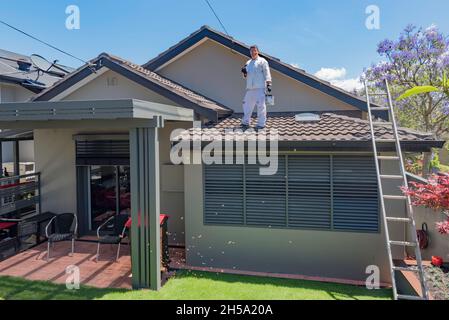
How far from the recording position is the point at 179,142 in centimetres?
897

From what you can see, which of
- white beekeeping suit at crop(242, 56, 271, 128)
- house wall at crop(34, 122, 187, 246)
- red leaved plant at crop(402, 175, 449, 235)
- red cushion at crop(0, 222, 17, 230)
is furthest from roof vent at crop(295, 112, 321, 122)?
red cushion at crop(0, 222, 17, 230)

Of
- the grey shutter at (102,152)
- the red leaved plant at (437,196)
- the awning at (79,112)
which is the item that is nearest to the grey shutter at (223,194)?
the awning at (79,112)

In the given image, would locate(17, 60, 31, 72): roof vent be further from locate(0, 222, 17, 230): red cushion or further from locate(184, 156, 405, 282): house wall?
locate(184, 156, 405, 282): house wall

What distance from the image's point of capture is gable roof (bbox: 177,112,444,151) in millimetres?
7973

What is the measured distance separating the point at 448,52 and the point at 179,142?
59.8 ft

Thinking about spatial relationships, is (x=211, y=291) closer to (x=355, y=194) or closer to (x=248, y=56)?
(x=355, y=194)

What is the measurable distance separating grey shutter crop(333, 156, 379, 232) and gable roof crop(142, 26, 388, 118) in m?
2.78

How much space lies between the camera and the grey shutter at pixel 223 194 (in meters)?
9.09

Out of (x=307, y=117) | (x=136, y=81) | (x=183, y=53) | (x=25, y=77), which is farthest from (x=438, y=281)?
(x=25, y=77)

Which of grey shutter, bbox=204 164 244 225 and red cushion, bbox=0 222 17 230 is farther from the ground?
grey shutter, bbox=204 164 244 225

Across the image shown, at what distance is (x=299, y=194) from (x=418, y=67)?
16.2 meters

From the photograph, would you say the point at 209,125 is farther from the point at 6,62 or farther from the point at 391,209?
the point at 6,62

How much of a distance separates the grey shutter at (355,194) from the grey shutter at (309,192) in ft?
0.73

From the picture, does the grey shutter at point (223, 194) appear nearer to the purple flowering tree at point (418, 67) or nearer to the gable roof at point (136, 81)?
the gable roof at point (136, 81)
